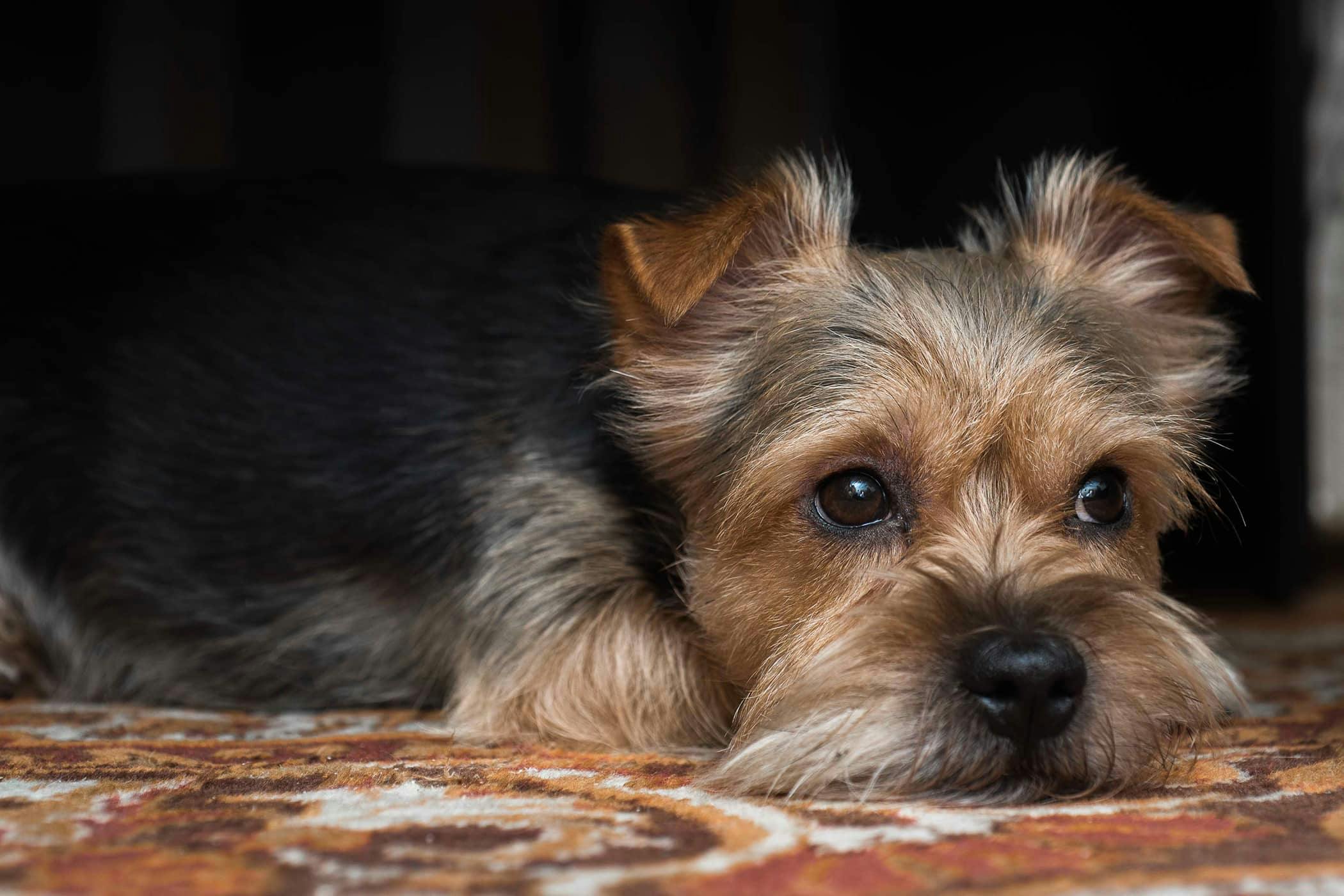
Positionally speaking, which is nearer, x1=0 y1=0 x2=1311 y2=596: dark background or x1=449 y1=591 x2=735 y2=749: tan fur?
x1=449 y1=591 x2=735 y2=749: tan fur

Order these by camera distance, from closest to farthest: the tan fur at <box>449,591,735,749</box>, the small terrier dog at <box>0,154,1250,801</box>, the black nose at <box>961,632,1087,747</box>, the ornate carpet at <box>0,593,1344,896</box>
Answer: the ornate carpet at <box>0,593,1344,896</box> → the black nose at <box>961,632,1087,747</box> → the small terrier dog at <box>0,154,1250,801</box> → the tan fur at <box>449,591,735,749</box>

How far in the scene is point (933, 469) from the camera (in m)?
2.27

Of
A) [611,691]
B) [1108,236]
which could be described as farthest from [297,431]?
[1108,236]

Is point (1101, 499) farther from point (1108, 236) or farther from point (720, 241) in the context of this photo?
point (720, 241)

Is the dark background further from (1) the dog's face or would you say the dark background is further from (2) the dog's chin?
(2) the dog's chin

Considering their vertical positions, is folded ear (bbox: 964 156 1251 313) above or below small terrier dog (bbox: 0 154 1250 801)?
above

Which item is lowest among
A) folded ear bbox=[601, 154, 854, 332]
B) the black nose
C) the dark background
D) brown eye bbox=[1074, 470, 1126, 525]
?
the black nose

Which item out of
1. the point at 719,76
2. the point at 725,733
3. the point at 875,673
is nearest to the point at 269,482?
the point at 725,733

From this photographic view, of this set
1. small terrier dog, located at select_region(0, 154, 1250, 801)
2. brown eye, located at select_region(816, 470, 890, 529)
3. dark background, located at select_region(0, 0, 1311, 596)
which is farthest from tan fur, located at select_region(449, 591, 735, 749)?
dark background, located at select_region(0, 0, 1311, 596)

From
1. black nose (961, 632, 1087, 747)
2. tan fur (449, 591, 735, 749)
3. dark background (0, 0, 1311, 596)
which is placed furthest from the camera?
dark background (0, 0, 1311, 596)

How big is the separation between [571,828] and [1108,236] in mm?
1824

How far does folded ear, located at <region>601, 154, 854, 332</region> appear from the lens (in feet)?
7.78

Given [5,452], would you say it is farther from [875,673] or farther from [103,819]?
[875,673]

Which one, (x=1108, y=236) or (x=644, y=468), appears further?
(x=1108, y=236)
